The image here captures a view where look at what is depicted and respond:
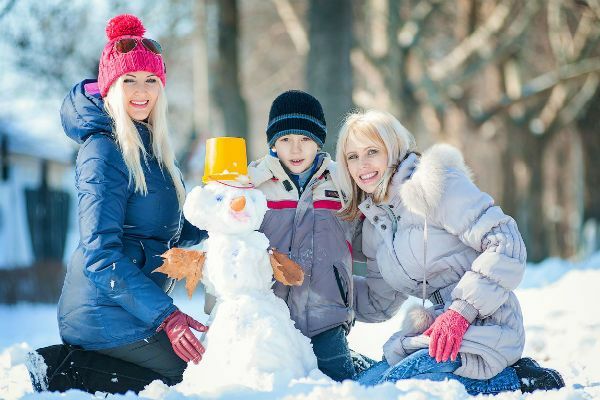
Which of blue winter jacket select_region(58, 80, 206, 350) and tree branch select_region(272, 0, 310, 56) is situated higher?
tree branch select_region(272, 0, 310, 56)

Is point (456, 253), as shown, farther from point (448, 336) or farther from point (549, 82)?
point (549, 82)

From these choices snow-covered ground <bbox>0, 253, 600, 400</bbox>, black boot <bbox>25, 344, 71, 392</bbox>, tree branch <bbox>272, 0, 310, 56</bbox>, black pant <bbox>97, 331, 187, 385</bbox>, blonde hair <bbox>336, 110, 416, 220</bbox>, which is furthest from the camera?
tree branch <bbox>272, 0, 310, 56</bbox>

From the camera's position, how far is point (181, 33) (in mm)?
19406

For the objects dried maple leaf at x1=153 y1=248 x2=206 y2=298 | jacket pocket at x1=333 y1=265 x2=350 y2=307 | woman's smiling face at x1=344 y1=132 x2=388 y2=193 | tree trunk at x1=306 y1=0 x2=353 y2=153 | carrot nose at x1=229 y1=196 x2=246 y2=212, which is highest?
tree trunk at x1=306 y1=0 x2=353 y2=153

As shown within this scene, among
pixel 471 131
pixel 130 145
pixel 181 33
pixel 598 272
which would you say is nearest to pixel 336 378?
pixel 130 145

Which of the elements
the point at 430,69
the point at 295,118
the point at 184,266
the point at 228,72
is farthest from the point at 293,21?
the point at 184,266

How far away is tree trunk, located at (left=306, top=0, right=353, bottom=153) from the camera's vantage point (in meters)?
9.52

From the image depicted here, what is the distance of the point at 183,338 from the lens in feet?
12.0

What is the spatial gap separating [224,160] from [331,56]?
6.11 meters

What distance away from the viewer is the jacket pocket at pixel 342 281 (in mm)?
4352

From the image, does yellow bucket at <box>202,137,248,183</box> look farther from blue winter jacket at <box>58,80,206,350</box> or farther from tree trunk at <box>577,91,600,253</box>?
tree trunk at <box>577,91,600,253</box>

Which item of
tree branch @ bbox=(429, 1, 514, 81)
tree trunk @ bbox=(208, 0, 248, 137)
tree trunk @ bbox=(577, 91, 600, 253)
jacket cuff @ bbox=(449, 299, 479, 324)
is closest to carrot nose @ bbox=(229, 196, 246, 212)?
jacket cuff @ bbox=(449, 299, 479, 324)

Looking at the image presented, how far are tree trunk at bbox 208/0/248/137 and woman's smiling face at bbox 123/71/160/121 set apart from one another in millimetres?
7980

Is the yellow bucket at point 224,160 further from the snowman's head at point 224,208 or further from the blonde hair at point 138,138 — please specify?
the blonde hair at point 138,138
